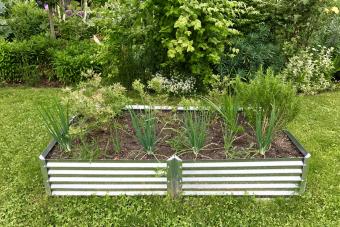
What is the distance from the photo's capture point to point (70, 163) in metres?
2.93

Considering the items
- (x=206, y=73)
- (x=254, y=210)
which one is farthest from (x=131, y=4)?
(x=254, y=210)

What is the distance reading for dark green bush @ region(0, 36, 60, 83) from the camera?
5.49 metres

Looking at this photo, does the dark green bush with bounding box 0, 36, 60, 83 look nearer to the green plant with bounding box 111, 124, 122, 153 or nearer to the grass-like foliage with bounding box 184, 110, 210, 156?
the green plant with bounding box 111, 124, 122, 153

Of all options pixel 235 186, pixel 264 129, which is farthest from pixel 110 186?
pixel 264 129

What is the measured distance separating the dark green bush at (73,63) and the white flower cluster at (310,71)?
2.55 m

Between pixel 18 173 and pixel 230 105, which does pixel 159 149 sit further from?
pixel 18 173

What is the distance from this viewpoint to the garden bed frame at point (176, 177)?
2900mm

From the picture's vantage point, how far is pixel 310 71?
16.6 feet

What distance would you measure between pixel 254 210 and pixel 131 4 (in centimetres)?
303

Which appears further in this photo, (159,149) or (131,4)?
(131,4)

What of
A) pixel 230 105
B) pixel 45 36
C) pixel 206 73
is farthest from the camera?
pixel 45 36

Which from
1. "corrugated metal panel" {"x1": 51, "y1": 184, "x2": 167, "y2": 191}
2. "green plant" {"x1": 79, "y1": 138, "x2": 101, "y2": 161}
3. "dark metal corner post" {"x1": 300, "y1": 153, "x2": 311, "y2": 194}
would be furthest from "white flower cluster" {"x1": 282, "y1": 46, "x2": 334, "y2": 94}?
"green plant" {"x1": 79, "y1": 138, "x2": 101, "y2": 161}

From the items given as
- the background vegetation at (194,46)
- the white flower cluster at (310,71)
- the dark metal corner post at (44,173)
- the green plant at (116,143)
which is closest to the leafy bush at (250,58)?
the background vegetation at (194,46)

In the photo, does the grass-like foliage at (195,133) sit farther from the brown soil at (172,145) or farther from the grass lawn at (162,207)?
the grass lawn at (162,207)
